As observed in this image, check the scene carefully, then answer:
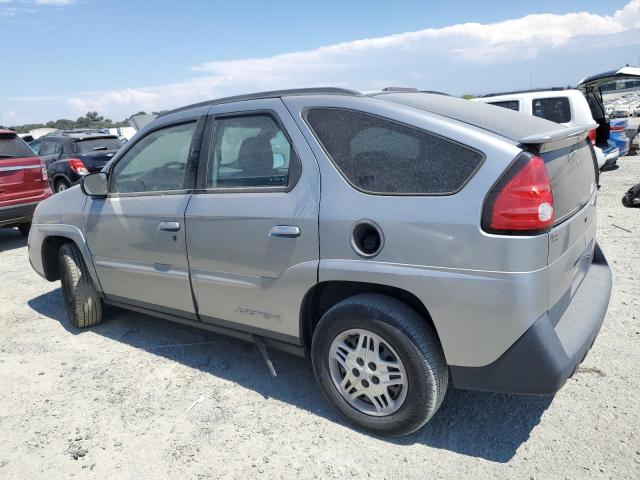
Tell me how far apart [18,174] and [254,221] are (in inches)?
255

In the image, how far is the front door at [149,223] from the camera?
3338 mm

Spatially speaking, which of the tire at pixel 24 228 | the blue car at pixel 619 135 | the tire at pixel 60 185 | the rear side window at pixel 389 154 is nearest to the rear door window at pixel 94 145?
the tire at pixel 60 185

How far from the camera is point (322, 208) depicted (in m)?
2.59

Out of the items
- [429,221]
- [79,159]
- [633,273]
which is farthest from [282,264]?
[79,159]

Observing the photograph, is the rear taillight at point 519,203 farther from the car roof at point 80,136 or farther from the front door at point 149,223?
the car roof at point 80,136

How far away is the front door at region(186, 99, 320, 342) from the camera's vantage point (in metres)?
2.71

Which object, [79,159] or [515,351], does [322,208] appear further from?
[79,159]

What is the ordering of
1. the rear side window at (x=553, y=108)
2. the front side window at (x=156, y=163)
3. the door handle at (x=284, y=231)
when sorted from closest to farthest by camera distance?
the door handle at (x=284, y=231), the front side window at (x=156, y=163), the rear side window at (x=553, y=108)

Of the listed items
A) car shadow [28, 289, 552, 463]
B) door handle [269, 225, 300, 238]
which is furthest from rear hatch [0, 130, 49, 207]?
door handle [269, 225, 300, 238]

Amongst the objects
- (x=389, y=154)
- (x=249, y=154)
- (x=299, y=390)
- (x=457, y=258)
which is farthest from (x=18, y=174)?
(x=457, y=258)

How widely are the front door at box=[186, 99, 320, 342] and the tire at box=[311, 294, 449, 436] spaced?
262 millimetres

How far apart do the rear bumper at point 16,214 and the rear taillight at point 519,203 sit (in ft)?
24.6

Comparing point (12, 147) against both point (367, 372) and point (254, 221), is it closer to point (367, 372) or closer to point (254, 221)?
point (254, 221)

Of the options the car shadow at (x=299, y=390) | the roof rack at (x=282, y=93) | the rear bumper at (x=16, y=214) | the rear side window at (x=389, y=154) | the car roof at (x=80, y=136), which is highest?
the roof rack at (x=282, y=93)
